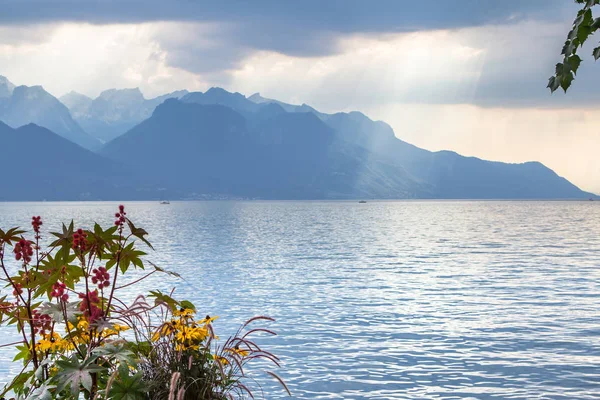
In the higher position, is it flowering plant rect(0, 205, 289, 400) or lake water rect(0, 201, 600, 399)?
flowering plant rect(0, 205, 289, 400)

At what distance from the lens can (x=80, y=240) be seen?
5605 millimetres

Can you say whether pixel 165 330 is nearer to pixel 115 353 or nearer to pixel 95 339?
pixel 95 339

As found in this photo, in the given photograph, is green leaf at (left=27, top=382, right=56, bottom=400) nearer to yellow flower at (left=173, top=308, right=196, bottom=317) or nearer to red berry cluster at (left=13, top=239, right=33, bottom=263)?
red berry cluster at (left=13, top=239, right=33, bottom=263)

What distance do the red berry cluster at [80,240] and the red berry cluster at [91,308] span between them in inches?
16.8

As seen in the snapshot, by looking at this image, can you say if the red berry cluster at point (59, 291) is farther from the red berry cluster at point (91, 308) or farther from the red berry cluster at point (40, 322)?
the red berry cluster at point (40, 322)

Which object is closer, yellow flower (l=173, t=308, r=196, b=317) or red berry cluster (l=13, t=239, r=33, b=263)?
red berry cluster (l=13, t=239, r=33, b=263)

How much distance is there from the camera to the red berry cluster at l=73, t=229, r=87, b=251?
5.52m

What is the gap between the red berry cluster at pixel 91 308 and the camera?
567 cm

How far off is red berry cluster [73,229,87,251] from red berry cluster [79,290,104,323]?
427 mm

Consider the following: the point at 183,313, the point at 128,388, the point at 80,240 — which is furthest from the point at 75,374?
the point at 183,313

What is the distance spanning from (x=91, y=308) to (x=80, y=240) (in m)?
0.62

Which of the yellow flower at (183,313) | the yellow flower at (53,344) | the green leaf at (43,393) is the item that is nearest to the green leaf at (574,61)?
the yellow flower at (183,313)

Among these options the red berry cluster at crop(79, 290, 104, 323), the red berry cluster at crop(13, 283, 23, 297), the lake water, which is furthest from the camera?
the lake water

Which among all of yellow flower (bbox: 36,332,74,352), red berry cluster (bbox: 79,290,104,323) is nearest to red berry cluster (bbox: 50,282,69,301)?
red berry cluster (bbox: 79,290,104,323)
